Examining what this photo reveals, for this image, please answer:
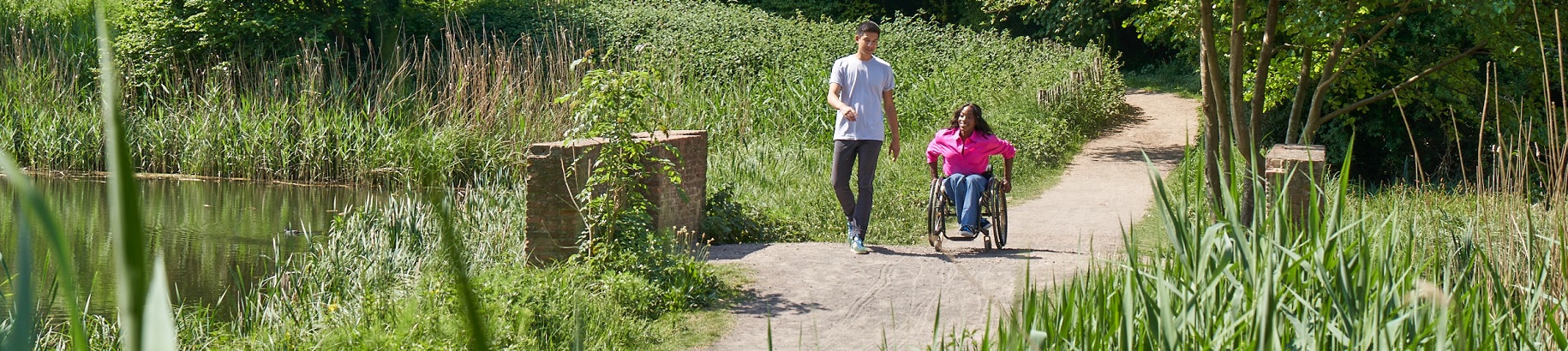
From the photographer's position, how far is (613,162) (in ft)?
22.8

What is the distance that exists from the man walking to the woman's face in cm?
35

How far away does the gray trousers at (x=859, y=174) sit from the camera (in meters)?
7.53

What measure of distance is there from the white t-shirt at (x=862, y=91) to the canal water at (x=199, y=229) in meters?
2.61

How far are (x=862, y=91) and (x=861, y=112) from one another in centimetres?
11

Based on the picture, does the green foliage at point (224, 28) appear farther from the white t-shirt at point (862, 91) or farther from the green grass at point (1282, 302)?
the green grass at point (1282, 302)

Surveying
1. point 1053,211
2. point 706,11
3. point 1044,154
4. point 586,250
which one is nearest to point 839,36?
point 706,11

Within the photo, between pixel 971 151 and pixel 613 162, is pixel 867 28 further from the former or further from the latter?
pixel 613 162

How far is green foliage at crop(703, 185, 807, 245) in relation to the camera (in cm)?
851

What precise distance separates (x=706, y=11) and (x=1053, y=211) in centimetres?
1340

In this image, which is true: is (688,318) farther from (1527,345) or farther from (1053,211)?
(1053,211)

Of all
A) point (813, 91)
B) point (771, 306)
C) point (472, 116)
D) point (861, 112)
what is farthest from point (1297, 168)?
point (813, 91)

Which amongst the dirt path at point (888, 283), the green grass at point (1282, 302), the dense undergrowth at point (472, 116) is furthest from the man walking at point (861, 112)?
the green grass at point (1282, 302)

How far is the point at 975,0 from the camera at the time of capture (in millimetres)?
31906

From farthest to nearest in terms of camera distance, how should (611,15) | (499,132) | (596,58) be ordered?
(611,15) < (596,58) < (499,132)
